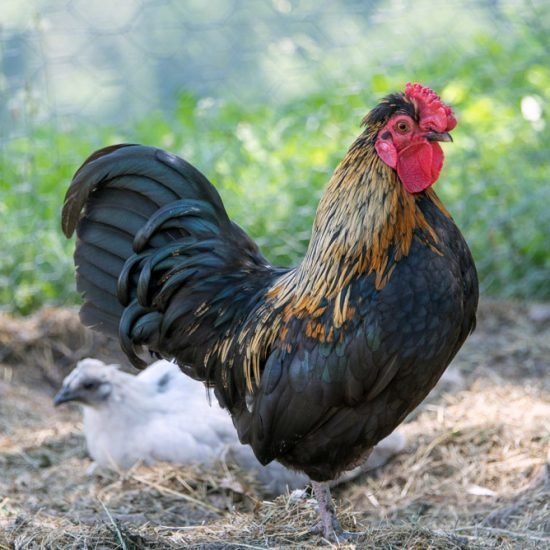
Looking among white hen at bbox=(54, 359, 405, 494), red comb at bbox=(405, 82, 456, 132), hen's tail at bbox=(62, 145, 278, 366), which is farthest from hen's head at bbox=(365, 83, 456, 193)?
white hen at bbox=(54, 359, 405, 494)

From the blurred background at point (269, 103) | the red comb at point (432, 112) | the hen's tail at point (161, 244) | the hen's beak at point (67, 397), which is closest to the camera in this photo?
the red comb at point (432, 112)

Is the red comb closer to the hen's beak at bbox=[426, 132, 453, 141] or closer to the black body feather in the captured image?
the hen's beak at bbox=[426, 132, 453, 141]

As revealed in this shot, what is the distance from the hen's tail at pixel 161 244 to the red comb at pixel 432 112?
3.56ft

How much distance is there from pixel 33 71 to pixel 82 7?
63 centimetres

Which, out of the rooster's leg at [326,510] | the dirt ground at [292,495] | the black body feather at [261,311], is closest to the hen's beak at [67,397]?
the dirt ground at [292,495]

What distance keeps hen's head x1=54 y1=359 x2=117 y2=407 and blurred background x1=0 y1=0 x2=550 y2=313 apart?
1832mm

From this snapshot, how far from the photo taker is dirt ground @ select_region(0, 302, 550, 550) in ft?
13.2

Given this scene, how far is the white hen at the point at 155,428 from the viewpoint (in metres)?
5.12

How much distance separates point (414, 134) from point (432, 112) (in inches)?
4.2

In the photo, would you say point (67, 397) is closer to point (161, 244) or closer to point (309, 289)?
point (161, 244)

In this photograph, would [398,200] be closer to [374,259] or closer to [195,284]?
[374,259]

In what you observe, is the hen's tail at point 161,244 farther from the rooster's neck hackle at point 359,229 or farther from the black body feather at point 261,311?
the rooster's neck hackle at point 359,229

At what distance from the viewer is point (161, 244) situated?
4305mm

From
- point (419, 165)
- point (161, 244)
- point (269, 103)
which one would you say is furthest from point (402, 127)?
point (269, 103)
